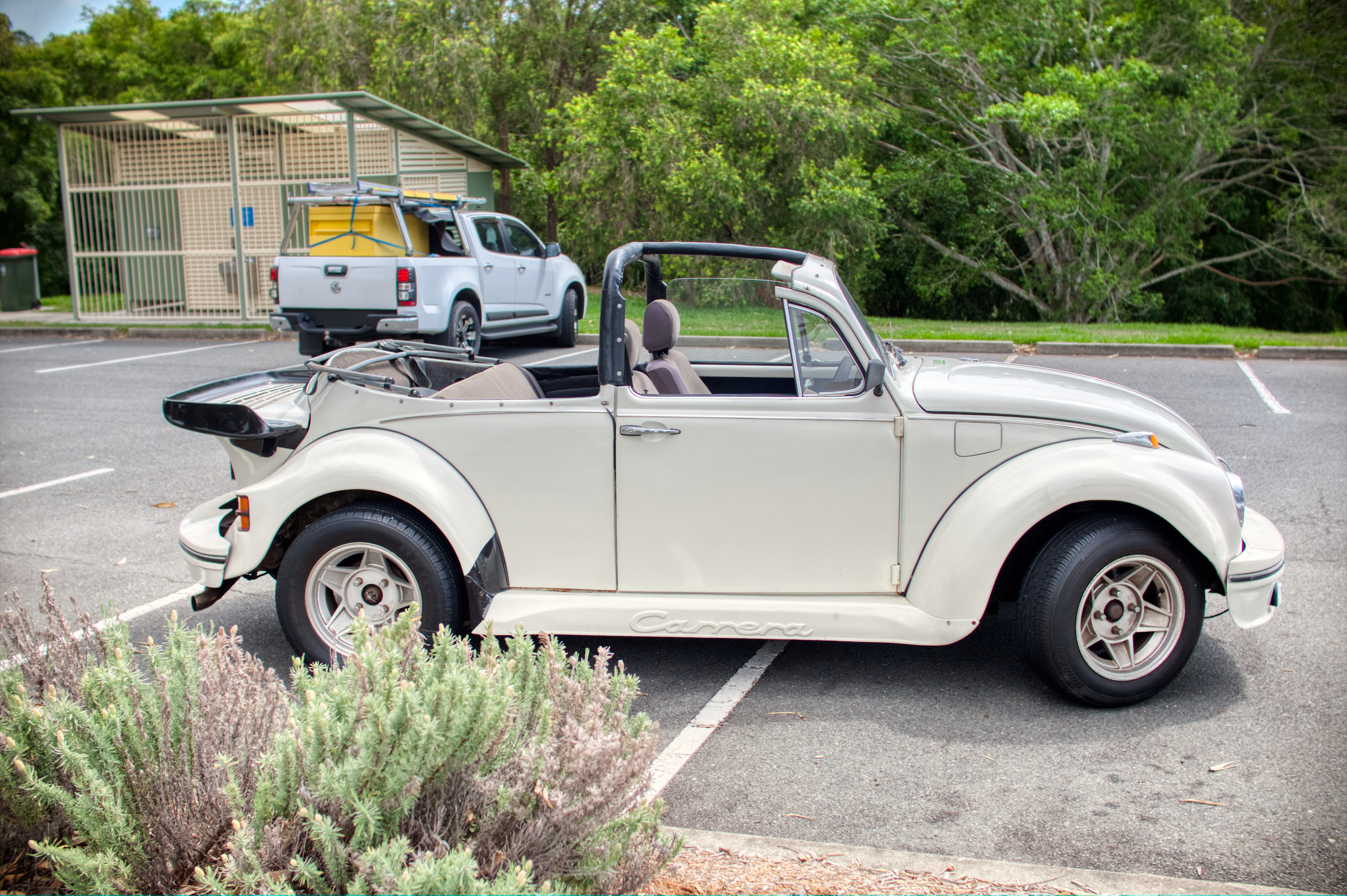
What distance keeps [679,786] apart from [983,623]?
213 centimetres

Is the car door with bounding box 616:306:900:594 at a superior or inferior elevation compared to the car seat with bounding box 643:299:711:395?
inferior

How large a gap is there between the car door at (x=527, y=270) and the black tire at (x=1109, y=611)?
470 inches

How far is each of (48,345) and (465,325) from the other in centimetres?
789

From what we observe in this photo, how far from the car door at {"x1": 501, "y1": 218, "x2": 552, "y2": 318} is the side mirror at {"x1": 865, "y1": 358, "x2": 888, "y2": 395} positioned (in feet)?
37.8

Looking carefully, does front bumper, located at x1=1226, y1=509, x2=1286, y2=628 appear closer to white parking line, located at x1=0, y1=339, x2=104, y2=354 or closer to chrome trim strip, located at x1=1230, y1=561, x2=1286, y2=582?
chrome trim strip, located at x1=1230, y1=561, x2=1286, y2=582

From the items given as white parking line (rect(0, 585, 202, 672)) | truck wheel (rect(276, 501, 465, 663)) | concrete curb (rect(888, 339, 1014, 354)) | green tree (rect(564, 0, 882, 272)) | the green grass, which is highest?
green tree (rect(564, 0, 882, 272))

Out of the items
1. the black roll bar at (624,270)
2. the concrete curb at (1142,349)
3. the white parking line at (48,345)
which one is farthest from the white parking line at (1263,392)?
the white parking line at (48,345)

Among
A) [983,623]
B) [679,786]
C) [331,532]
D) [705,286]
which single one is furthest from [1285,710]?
[331,532]

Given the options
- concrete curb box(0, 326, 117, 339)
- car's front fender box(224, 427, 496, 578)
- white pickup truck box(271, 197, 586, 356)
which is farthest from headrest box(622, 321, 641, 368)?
concrete curb box(0, 326, 117, 339)

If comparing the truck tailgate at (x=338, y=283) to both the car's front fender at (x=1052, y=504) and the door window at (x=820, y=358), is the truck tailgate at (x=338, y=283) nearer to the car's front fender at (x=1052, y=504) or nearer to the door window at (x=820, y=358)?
the door window at (x=820, y=358)

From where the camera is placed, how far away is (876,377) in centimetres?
402

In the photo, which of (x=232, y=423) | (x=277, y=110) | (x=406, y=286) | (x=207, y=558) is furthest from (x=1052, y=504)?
(x=277, y=110)

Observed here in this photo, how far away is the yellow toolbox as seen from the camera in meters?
13.6

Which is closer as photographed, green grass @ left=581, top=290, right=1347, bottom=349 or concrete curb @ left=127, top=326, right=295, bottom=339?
green grass @ left=581, top=290, right=1347, bottom=349
